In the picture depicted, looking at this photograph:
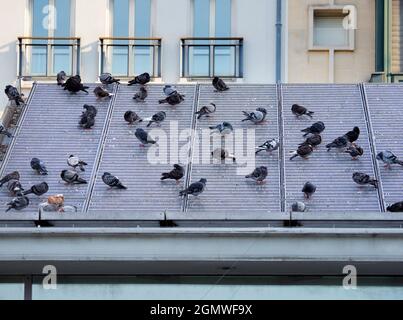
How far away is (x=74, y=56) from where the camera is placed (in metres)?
32.2

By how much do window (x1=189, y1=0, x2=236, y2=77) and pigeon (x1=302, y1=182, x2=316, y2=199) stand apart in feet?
35.4

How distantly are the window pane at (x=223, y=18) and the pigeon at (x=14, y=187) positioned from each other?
37.5 ft

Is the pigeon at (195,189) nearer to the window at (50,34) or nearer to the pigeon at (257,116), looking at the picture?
the pigeon at (257,116)

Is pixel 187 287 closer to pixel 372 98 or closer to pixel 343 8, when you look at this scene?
pixel 372 98

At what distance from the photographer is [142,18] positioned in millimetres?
32438

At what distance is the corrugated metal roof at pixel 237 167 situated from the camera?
69.7 ft

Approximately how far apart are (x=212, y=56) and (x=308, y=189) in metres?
11.1

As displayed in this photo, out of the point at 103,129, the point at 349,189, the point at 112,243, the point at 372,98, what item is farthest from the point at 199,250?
the point at 372,98

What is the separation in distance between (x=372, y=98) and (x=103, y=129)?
4.19 metres

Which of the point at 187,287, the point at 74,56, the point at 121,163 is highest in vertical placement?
the point at 74,56

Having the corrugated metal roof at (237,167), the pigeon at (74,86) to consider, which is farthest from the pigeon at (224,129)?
the pigeon at (74,86)

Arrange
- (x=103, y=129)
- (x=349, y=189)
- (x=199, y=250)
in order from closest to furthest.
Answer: (x=199, y=250), (x=349, y=189), (x=103, y=129)

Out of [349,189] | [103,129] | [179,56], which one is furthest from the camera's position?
[179,56]

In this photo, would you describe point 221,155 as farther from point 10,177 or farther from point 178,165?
point 10,177
